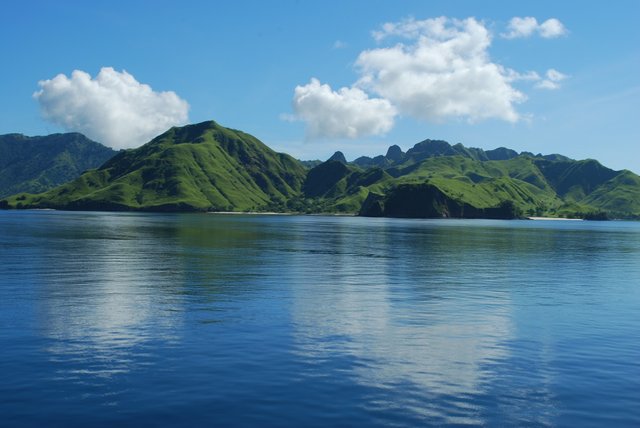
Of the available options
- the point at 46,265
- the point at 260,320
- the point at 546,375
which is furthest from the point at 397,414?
the point at 46,265

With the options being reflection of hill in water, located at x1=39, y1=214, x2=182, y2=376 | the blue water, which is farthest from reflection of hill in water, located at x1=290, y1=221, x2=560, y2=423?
reflection of hill in water, located at x1=39, y1=214, x2=182, y2=376

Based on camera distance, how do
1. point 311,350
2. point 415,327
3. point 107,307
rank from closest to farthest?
point 311,350
point 415,327
point 107,307

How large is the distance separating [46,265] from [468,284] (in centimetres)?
6235

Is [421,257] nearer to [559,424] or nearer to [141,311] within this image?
[141,311]

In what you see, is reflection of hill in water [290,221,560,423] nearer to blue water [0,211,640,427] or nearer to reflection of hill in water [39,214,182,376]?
blue water [0,211,640,427]

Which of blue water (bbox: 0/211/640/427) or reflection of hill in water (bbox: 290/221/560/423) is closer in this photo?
blue water (bbox: 0/211/640/427)

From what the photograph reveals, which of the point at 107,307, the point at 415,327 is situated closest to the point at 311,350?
the point at 415,327

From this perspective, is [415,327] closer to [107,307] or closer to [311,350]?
[311,350]

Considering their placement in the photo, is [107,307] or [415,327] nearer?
[415,327]

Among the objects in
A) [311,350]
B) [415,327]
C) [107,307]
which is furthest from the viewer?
[107,307]

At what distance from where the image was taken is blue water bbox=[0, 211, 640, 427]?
2547 centimetres

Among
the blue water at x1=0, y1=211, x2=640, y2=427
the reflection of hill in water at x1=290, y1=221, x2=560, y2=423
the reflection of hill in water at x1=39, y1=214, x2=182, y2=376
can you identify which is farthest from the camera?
the reflection of hill in water at x1=39, y1=214, x2=182, y2=376

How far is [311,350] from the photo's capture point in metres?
36.3

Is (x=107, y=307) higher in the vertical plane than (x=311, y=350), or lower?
higher
